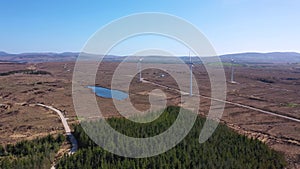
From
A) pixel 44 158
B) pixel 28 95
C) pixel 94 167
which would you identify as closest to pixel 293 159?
pixel 94 167

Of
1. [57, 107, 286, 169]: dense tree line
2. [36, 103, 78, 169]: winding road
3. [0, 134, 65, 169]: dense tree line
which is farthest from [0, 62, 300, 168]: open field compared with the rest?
[0, 134, 65, 169]: dense tree line

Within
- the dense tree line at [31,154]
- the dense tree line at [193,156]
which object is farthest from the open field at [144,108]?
the dense tree line at [31,154]

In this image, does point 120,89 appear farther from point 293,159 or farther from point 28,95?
point 293,159

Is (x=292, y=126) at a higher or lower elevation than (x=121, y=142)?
lower

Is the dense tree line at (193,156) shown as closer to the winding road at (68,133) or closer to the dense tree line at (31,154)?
the winding road at (68,133)

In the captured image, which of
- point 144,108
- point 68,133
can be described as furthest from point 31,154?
point 144,108

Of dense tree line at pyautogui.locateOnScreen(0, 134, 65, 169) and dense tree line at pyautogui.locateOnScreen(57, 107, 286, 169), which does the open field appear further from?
dense tree line at pyautogui.locateOnScreen(0, 134, 65, 169)
